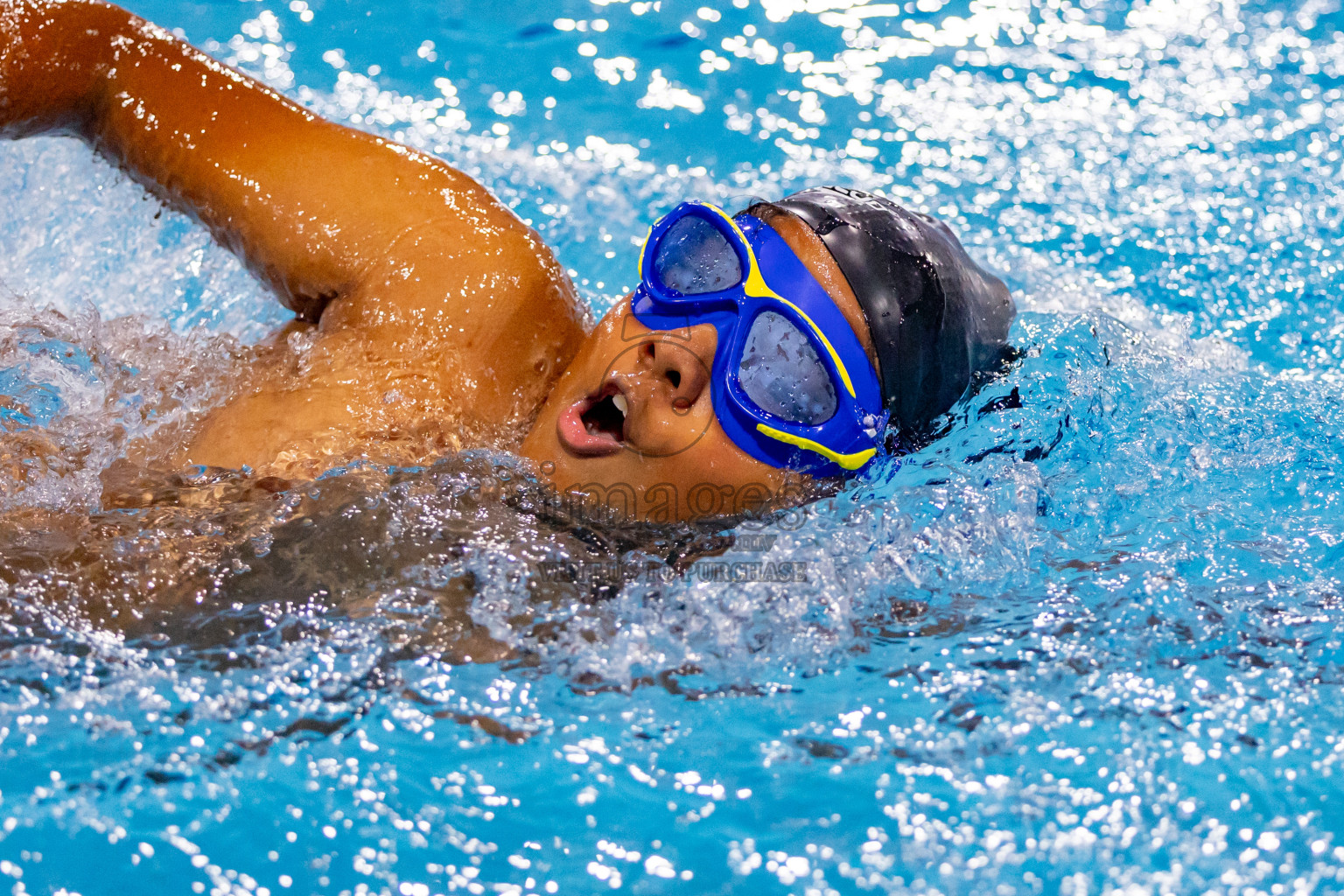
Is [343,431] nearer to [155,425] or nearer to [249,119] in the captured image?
[155,425]

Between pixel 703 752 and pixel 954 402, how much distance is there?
0.99 metres

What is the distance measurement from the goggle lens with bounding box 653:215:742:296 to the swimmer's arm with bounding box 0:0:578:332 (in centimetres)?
36

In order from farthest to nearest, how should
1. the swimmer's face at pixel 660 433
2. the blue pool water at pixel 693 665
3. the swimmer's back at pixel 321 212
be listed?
the swimmer's back at pixel 321 212 → the swimmer's face at pixel 660 433 → the blue pool water at pixel 693 665

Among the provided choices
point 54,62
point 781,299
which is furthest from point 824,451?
point 54,62

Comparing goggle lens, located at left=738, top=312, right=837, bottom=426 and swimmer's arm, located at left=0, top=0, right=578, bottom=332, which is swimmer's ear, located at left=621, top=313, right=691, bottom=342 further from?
swimmer's arm, located at left=0, top=0, right=578, bottom=332

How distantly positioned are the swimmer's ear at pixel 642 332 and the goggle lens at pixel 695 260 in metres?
0.07

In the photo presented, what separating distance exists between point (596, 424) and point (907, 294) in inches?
26.8

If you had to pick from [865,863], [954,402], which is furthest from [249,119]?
[865,863]

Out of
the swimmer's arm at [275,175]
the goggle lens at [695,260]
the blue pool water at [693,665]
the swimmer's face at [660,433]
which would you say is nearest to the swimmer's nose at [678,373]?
the swimmer's face at [660,433]

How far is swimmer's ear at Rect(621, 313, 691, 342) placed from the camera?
2197 millimetres

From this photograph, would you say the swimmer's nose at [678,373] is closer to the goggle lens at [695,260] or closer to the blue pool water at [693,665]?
the goggle lens at [695,260]

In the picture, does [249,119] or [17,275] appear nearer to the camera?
[249,119]

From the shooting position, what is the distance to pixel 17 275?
3.49 meters

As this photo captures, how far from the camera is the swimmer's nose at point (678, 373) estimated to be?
215 cm
